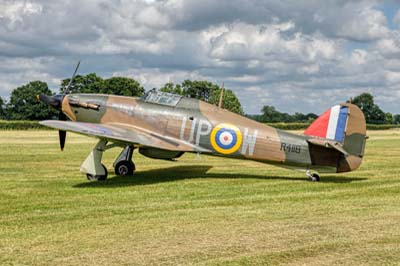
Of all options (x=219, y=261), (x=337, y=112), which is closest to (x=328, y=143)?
(x=337, y=112)

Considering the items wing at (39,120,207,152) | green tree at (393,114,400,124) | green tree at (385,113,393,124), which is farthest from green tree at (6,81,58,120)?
green tree at (393,114,400,124)

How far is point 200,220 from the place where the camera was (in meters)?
7.53

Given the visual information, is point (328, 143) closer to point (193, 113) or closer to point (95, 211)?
point (193, 113)

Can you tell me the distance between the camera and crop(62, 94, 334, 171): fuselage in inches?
476

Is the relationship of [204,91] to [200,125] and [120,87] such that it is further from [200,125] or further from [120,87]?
[200,125]

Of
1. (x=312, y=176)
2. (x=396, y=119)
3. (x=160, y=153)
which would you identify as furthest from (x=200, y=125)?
(x=396, y=119)

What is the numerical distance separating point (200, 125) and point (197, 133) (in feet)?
0.73

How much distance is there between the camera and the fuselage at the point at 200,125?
12.1m

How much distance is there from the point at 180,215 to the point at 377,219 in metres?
3.12

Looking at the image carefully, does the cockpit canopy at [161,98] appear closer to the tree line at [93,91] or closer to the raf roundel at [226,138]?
the raf roundel at [226,138]

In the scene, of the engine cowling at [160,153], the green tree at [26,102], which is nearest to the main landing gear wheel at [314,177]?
the engine cowling at [160,153]

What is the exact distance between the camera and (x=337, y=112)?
39.3 feet

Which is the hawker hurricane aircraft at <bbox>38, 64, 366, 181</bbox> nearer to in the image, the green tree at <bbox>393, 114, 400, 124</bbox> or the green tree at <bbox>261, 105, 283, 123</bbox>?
the green tree at <bbox>261, 105, 283, 123</bbox>

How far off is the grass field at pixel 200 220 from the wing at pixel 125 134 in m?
0.95
